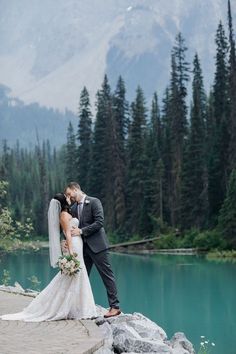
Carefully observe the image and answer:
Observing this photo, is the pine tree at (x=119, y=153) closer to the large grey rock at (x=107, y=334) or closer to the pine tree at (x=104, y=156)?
the pine tree at (x=104, y=156)

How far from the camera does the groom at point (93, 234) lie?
9.84 meters

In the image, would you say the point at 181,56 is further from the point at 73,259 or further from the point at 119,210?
the point at 73,259

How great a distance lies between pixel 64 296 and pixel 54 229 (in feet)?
3.07

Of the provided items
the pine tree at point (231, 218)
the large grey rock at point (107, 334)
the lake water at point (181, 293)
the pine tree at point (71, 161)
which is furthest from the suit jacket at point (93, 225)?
the pine tree at point (71, 161)

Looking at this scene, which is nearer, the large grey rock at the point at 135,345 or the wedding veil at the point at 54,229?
the large grey rock at the point at 135,345

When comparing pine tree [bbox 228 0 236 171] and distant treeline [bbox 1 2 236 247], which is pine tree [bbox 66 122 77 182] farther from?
pine tree [bbox 228 0 236 171]

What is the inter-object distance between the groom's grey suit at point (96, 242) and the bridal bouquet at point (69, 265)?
1.22 feet

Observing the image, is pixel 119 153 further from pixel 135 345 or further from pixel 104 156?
pixel 135 345

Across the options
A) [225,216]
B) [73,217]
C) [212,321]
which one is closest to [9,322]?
[73,217]

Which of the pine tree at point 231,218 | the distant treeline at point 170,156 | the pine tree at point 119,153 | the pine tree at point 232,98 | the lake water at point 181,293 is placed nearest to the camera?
the lake water at point 181,293

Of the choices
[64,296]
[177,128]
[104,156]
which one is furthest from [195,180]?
[64,296]

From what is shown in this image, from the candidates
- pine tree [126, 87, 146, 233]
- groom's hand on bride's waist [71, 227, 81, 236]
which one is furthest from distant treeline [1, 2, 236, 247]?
groom's hand on bride's waist [71, 227, 81, 236]

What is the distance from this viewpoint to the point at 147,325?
380 inches

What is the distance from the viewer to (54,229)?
995 cm
